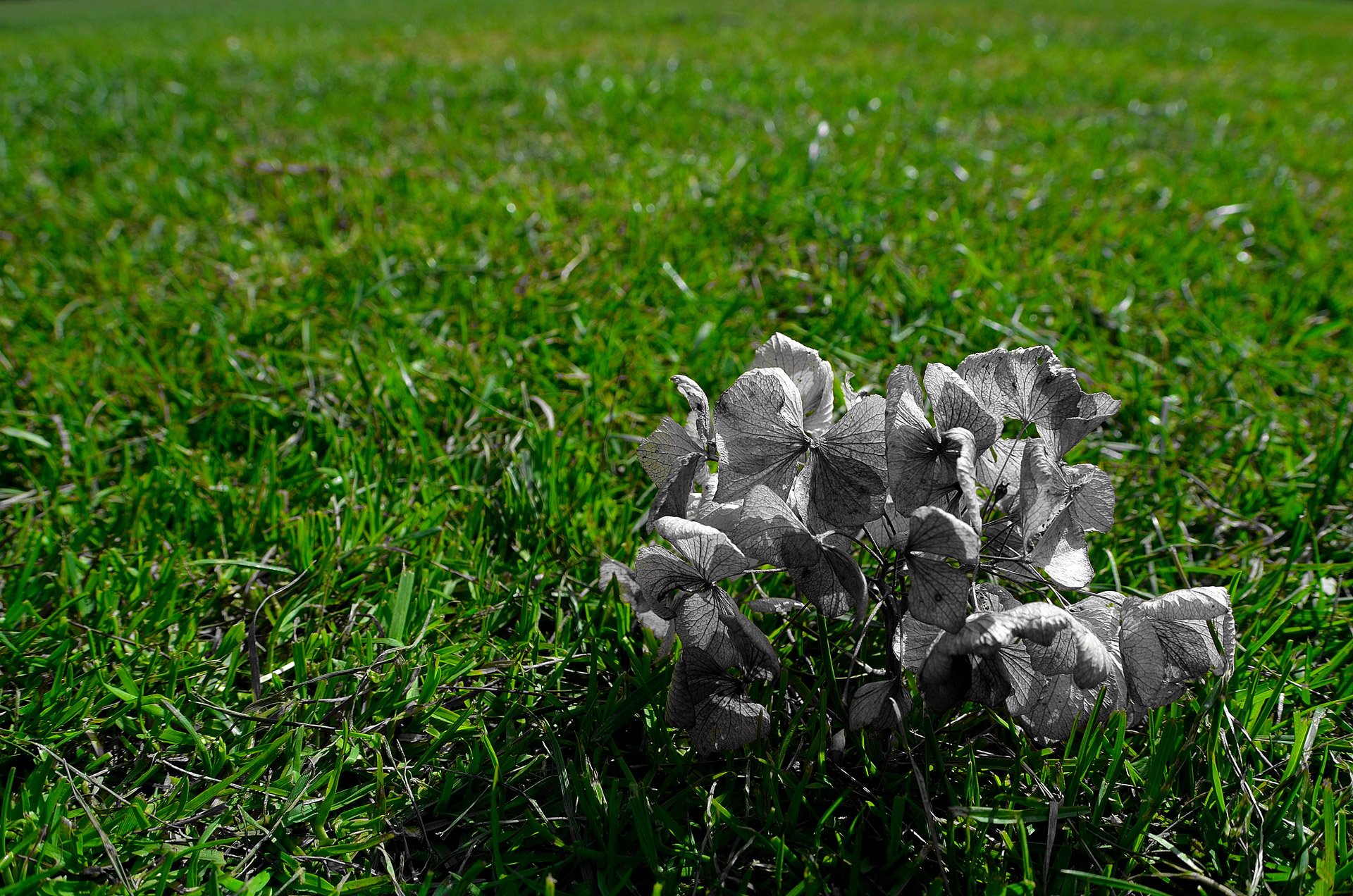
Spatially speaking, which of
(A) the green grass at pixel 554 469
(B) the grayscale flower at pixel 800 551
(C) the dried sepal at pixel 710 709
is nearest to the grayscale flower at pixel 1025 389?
(B) the grayscale flower at pixel 800 551

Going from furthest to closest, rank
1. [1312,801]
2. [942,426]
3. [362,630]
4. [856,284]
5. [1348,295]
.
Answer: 1. [1348,295]
2. [856,284]
3. [362,630]
4. [1312,801]
5. [942,426]

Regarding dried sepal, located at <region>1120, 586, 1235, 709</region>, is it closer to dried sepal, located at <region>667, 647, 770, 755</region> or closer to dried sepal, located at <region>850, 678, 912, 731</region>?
dried sepal, located at <region>850, 678, 912, 731</region>

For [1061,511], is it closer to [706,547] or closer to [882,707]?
[882,707]

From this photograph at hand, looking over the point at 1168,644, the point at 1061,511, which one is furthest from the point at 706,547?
the point at 1168,644

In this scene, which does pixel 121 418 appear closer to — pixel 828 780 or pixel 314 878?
pixel 314 878

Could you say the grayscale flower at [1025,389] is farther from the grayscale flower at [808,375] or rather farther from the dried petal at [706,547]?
the dried petal at [706,547]

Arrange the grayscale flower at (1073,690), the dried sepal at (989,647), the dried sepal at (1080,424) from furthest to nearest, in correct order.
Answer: the dried sepal at (1080,424) < the grayscale flower at (1073,690) < the dried sepal at (989,647)

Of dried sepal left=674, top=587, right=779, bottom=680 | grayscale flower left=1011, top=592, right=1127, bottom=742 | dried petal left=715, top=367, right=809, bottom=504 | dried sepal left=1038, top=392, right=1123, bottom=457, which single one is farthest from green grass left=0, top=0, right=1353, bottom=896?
dried sepal left=1038, top=392, right=1123, bottom=457

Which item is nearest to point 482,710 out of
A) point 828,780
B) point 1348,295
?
point 828,780

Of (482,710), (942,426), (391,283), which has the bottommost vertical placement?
(482,710)
